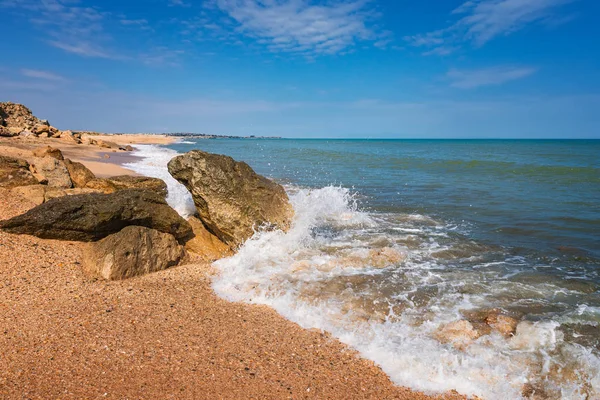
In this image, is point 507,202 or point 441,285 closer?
point 441,285

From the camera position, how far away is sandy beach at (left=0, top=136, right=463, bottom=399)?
3.14 metres

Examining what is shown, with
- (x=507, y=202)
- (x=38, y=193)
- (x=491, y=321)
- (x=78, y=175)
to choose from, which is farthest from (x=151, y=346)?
(x=507, y=202)

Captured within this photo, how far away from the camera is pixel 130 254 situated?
5414mm

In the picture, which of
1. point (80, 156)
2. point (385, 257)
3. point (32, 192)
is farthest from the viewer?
point (80, 156)

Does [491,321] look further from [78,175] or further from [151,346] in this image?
[78,175]

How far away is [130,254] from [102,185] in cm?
441

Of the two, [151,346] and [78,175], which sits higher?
[78,175]

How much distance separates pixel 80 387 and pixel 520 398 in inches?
147

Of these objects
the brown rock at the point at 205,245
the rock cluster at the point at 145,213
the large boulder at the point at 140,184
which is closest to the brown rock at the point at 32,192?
the rock cluster at the point at 145,213

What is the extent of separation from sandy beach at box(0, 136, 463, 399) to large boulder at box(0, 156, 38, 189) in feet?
9.69

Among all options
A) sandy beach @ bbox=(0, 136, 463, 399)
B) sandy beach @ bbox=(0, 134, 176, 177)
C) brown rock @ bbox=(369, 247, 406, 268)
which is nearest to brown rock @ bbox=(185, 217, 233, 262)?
sandy beach @ bbox=(0, 136, 463, 399)

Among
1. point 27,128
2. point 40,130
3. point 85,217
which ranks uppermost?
point 27,128

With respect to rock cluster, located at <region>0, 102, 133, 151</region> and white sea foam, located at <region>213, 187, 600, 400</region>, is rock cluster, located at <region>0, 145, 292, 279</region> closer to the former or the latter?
white sea foam, located at <region>213, 187, 600, 400</region>

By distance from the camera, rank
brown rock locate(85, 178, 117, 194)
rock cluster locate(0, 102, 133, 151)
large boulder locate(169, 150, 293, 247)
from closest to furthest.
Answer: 1. large boulder locate(169, 150, 293, 247)
2. brown rock locate(85, 178, 117, 194)
3. rock cluster locate(0, 102, 133, 151)
